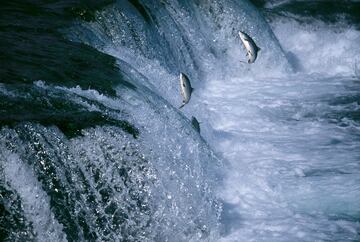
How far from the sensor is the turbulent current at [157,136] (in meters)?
4.22

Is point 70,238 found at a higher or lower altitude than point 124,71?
lower

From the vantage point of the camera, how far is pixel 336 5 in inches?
530

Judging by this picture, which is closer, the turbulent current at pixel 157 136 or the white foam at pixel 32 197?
the white foam at pixel 32 197

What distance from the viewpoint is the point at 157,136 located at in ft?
16.8

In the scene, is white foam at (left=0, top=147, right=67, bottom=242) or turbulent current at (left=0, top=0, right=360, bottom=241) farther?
turbulent current at (left=0, top=0, right=360, bottom=241)

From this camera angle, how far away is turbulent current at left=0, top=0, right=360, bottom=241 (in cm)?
422

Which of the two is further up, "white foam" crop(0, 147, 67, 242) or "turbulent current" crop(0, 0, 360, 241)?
"turbulent current" crop(0, 0, 360, 241)

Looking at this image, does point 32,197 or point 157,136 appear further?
point 157,136

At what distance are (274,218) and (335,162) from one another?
154 centimetres

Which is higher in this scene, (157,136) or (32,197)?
(157,136)

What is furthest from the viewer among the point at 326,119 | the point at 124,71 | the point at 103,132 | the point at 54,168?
the point at 326,119

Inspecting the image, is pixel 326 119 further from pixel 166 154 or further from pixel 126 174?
pixel 126 174

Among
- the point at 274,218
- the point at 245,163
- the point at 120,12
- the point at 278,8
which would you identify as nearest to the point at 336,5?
the point at 278,8

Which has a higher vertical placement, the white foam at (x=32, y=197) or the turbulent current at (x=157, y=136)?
the turbulent current at (x=157, y=136)
